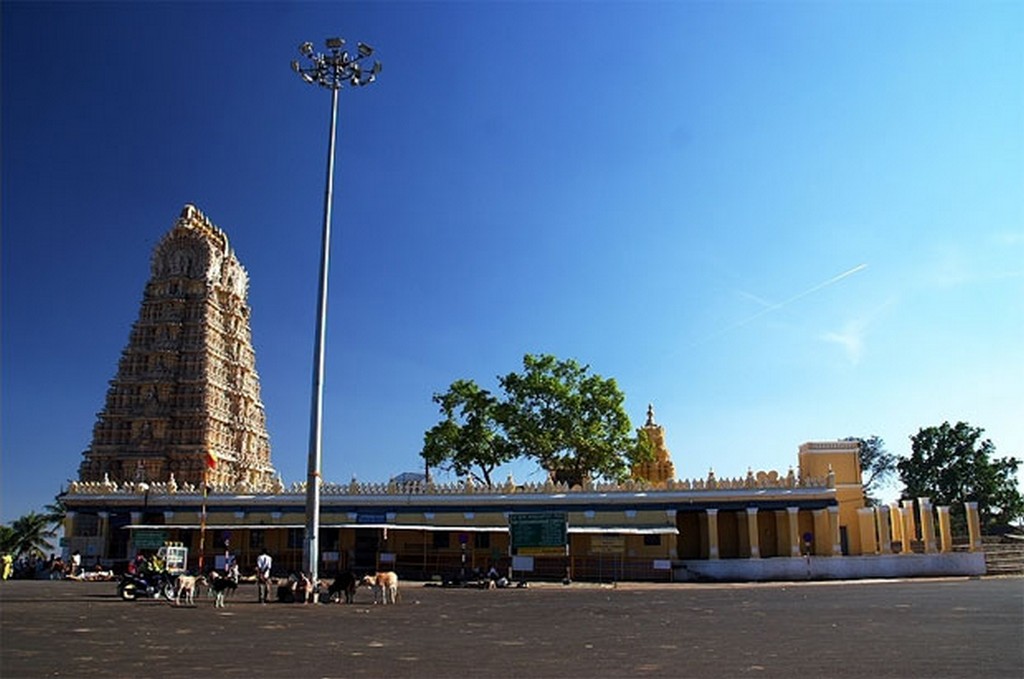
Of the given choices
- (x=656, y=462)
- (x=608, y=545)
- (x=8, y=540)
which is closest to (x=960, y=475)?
(x=656, y=462)

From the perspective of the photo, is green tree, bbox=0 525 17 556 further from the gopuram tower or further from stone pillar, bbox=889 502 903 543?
stone pillar, bbox=889 502 903 543

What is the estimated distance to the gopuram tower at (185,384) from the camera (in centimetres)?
6312

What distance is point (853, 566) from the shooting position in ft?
134

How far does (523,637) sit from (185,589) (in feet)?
40.0

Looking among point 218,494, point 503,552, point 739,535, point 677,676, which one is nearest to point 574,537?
point 503,552

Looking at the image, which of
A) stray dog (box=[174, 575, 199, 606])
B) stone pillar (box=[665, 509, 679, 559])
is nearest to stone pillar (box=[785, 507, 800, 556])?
stone pillar (box=[665, 509, 679, 559])

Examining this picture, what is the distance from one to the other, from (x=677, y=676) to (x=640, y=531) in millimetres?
30829

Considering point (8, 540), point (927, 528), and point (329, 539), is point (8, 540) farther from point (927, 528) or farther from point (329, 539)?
point (927, 528)

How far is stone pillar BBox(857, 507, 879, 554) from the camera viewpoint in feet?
146

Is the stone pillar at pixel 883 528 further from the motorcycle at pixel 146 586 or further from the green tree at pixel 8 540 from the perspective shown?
the green tree at pixel 8 540

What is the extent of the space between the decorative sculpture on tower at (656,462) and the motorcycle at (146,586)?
132 feet

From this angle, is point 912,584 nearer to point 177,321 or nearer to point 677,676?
point 677,676

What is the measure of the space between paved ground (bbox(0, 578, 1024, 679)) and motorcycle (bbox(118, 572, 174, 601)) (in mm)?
832

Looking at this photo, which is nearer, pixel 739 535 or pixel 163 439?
pixel 739 535
